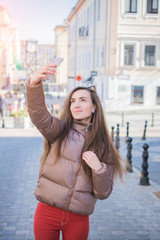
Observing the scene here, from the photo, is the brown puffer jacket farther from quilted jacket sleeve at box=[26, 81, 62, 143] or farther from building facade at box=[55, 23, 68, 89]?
building facade at box=[55, 23, 68, 89]

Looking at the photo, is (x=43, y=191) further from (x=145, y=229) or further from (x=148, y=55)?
(x=148, y=55)

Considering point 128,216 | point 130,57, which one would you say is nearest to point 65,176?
point 128,216

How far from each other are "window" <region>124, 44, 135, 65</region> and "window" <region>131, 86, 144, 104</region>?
204cm

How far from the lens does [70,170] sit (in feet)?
8.11

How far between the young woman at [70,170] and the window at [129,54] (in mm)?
25285

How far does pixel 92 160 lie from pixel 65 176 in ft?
0.77

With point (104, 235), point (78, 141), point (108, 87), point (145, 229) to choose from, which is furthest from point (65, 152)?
point (108, 87)

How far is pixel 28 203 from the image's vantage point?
5.65m

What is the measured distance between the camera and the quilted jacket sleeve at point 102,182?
239 cm


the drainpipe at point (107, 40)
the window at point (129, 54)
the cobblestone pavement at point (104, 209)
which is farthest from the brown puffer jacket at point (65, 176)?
the window at point (129, 54)

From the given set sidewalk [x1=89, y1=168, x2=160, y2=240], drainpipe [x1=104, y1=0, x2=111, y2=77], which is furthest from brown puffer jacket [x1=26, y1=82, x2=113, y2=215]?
drainpipe [x1=104, y1=0, x2=111, y2=77]

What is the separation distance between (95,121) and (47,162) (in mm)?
491

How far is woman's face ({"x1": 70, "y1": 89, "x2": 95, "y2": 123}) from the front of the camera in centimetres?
264

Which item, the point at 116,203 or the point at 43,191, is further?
the point at 116,203
